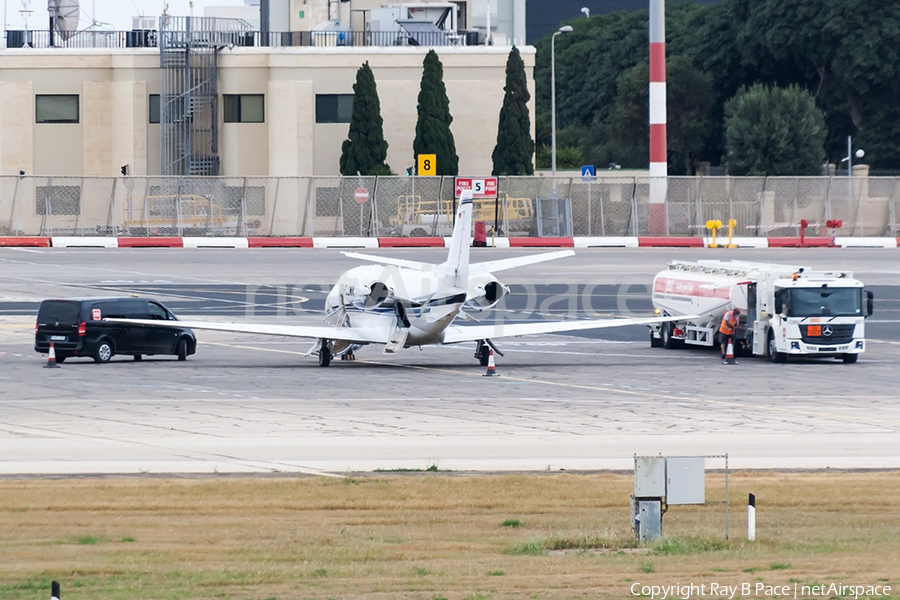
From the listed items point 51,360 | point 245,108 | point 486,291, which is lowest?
point 51,360

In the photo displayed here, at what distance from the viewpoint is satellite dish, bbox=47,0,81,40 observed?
103 meters

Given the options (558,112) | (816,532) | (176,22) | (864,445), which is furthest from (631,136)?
(816,532)

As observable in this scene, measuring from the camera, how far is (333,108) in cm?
9531

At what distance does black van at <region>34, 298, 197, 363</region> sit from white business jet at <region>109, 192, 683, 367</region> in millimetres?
2389

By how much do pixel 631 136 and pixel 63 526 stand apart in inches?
4896

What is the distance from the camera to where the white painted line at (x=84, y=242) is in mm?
78312

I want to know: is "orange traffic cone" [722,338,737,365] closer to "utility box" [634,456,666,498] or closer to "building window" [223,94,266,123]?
"utility box" [634,456,666,498]

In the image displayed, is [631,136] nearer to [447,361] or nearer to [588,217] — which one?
[588,217]

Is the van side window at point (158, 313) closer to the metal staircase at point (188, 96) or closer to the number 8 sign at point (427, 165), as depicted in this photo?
the number 8 sign at point (427, 165)

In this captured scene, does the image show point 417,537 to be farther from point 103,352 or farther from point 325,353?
point 103,352

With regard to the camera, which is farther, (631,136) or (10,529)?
(631,136)

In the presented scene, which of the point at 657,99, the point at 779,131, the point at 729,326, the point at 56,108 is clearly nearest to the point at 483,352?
the point at 729,326

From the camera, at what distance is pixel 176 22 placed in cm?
9700

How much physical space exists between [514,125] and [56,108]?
31406 millimetres
